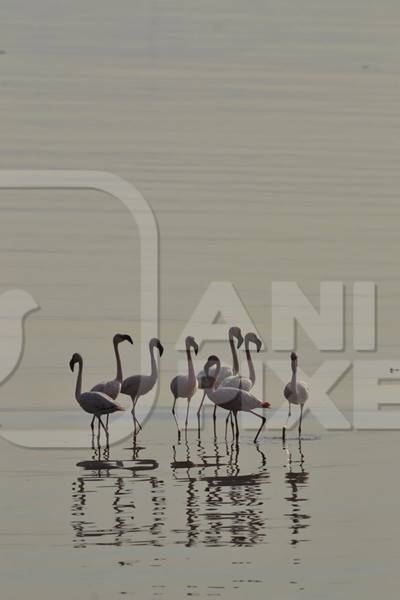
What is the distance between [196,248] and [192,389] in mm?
7257

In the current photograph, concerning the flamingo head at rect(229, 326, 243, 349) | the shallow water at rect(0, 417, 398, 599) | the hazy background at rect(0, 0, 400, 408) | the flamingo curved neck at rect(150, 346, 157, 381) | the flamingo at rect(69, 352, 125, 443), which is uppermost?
the hazy background at rect(0, 0, 400, 408)

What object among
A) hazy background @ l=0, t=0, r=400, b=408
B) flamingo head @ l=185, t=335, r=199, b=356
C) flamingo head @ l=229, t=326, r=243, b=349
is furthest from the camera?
hazy background @ l=0, t=0, r=400, b=408

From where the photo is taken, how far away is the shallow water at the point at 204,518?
1202 centimetres

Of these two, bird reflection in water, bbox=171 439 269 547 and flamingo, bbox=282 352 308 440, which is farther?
flamingo, bbox=282 352 308 440

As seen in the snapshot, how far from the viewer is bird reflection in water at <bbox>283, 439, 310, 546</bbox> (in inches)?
524

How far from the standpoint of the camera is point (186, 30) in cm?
4600

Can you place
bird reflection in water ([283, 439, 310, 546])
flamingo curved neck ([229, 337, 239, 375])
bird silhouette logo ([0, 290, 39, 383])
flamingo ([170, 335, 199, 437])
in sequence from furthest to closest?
bird silhouette logo ([0, 290, 39, 383]), flamingo curved neck ([229, 337, 239, 375]), flamingo ([170, 335, 199, 437]), bird reflection in water ([283, 439, 310, 546])

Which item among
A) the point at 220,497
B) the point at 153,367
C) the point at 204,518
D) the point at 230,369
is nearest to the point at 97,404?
the point at 153,367

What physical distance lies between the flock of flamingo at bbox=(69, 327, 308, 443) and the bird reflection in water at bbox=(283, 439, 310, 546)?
2.77ft

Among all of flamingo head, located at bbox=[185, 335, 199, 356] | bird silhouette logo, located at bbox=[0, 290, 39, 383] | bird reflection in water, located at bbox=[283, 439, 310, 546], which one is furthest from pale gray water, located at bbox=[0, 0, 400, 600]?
flamingo head, located at bbox=[185, 335, 199, 356]

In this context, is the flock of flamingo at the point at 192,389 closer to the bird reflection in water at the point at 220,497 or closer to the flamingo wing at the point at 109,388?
the flamingo wing at the point at 109,388

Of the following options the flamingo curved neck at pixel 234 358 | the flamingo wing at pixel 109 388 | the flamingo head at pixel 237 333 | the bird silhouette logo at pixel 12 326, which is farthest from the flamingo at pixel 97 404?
the flamingo head at pixel 237 333

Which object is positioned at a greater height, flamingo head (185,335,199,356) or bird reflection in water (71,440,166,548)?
flamingo head (185,335,199,356)

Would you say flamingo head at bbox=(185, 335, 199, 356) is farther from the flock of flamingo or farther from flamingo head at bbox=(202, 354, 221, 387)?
flamingo head at bbox=(202, 354, 221, 387)
